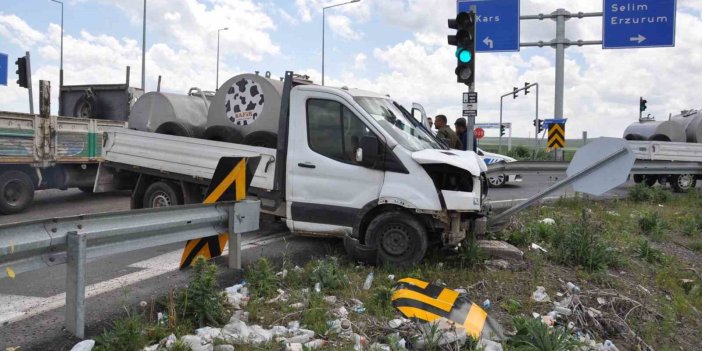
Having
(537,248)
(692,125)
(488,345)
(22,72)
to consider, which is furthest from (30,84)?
(692,125)

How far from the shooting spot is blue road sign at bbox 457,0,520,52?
19062 millimetres

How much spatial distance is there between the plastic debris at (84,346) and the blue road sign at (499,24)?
682 inches

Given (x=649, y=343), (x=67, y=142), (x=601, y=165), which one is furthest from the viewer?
(x=67, y=142)

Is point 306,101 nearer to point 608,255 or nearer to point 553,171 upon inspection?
point 608,255

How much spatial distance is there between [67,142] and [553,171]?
9.77 meters

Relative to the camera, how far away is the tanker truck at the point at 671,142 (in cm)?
1598

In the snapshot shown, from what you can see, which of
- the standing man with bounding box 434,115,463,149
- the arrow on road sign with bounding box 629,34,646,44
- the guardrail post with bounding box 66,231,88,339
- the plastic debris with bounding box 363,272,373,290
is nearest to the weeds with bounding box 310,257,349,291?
the plastic debris with bounding box 363,272,373,290

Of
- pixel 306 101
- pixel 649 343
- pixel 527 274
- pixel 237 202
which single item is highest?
pixel 306 101

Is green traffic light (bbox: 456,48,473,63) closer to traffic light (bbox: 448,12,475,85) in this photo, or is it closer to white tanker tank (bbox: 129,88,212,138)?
traffic light (bbox: 448,12,475,85)

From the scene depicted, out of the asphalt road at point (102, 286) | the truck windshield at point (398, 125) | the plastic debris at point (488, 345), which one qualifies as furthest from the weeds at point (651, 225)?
the plastic debris at point (488, 345)

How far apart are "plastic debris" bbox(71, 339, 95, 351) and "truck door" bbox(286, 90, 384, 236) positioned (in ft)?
11.1

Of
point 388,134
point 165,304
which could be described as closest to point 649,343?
point 388,134

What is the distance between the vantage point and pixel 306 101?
6977 millimetres

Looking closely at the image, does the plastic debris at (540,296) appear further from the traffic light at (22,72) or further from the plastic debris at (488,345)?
the traffic light at (22,72)
